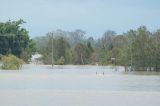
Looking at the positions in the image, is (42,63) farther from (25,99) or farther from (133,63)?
(25,99)

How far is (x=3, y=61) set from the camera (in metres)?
42.2

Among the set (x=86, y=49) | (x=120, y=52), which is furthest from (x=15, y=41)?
(x=120, y=52)

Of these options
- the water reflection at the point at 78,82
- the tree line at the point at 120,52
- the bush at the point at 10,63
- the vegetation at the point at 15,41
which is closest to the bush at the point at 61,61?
the tree line at the point at 120,52

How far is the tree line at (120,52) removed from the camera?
4066cm

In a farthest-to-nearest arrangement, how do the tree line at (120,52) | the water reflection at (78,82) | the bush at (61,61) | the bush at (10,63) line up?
the bush at (61,61) < the bush at (10,63) < the tree line at (120,52) < the water reflection at (78,82)

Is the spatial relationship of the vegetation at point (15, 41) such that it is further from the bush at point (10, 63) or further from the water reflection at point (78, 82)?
the water reflection at point (78, 82)

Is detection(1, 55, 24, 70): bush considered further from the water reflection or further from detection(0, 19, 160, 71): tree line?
the water reflection

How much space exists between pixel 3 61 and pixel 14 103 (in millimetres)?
27216

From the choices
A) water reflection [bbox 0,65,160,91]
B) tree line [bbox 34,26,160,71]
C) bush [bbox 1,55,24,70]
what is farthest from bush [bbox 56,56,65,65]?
water reflection [bbox 0,65,160,91]

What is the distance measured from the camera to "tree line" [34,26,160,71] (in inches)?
1601

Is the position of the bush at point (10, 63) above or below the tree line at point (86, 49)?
below

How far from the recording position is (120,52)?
4344 cm

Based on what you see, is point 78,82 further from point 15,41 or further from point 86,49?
point 86,49

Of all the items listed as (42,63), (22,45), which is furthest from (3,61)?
(42,63)
